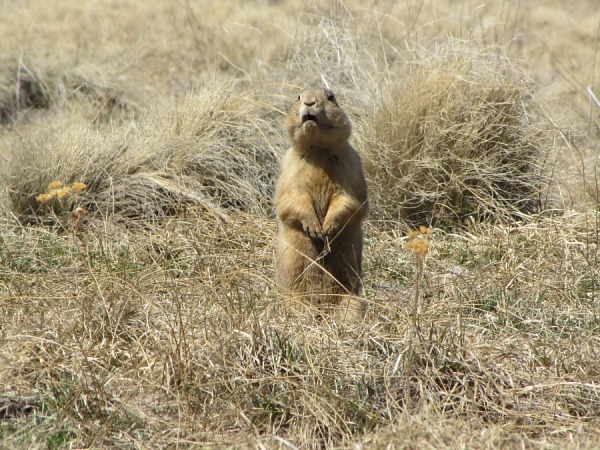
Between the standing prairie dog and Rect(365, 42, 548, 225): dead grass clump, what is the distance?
159 centimetres

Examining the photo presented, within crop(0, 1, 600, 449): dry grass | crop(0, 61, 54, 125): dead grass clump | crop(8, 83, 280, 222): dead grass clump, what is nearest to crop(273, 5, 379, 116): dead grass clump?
crop(0, 1, 600, 449): dry grass

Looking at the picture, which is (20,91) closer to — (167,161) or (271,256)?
(167,161)

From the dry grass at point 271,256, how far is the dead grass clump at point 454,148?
0.06 feet

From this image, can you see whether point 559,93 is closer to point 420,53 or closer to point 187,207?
point 420,53

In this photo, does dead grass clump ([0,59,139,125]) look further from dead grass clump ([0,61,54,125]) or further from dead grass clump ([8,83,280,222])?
dead grass clump ([8,83,280,222])

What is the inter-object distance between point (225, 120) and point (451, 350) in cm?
336

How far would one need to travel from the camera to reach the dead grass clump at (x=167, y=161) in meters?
6.28

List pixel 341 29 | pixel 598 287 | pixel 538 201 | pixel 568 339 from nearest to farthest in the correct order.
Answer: pixel 568 339
pixel 598 287
pixel 538 201
pixel 341 29

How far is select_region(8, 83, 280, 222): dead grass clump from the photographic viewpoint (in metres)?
6.28

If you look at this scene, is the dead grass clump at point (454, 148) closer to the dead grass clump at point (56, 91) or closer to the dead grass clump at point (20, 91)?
the dead grass clump at point (56, 91)

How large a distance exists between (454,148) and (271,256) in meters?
1.62

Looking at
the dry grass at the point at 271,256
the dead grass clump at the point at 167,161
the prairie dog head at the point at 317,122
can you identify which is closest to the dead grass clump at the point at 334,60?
the dry grass at the point at 271,256

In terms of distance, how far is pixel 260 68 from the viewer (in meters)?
8.68

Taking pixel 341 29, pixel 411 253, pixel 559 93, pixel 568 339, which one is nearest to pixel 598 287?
pixel 568 339
